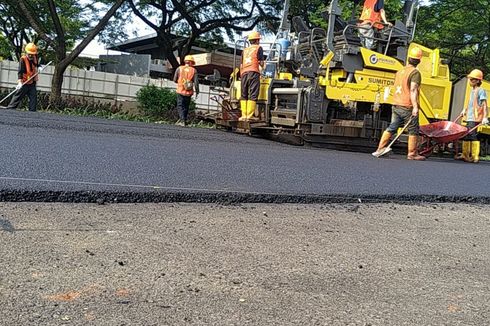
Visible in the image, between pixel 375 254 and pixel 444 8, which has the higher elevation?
pixel 444 8

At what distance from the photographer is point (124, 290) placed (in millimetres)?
2438

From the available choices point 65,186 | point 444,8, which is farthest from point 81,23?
point 65,186

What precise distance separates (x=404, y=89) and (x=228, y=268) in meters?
6.63

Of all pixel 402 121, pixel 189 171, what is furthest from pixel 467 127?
pixel 189 171

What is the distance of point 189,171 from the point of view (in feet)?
17.4

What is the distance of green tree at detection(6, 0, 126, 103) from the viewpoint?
1612 centimetres

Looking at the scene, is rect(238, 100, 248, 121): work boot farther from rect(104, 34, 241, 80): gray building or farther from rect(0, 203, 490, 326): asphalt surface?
rect(104, 34, 241, 80): gray building

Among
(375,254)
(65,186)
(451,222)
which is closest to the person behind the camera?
(375,254)

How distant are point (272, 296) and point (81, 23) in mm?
22836

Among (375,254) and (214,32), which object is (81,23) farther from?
(375,254)

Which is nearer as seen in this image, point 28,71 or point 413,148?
point 413,148

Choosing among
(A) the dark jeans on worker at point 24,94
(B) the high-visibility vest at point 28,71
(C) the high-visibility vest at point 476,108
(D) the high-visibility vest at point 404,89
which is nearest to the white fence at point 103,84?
(A) the dark jeans on worker at point 24,94

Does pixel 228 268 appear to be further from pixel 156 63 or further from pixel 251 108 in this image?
pixel 156 63

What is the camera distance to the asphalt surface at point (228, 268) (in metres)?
2.31
